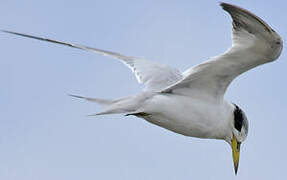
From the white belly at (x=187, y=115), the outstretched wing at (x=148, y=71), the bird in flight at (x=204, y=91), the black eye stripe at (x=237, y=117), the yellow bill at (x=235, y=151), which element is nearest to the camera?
the bird in flight at (x=204, y=91)

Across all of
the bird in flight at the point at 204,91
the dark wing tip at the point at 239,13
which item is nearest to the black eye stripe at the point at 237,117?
the bird in flight at the point at 204,91

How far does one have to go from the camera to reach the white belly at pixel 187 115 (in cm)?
1040

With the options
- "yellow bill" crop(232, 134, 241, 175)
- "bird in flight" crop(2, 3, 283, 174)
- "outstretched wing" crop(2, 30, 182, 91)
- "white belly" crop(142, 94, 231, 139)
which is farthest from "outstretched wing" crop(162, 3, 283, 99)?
"yellow bill" crop(232, 134, 241, 175)

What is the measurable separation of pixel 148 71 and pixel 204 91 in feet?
3.04

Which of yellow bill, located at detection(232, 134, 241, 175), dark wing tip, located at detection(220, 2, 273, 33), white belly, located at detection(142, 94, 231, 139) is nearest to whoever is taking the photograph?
dark wing tip, located at detection(220, 2, 273, 33)

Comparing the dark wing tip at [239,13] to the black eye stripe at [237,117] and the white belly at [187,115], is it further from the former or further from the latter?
the black eye stripe at [237,117]

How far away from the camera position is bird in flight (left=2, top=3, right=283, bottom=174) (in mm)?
9617

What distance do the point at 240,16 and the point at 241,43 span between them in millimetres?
523

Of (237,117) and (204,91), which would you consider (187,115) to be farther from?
(237,117)

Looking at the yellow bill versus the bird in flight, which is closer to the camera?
the bird in flight

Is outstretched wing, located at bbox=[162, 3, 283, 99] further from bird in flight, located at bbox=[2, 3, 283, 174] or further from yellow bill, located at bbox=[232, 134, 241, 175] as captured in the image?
yellow bill, located at bbox=[232, 134, 241, 175]

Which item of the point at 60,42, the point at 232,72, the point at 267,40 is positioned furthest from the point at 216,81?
the point at 60,42

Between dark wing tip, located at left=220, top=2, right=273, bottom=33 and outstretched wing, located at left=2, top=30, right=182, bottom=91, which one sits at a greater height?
dark wing tip, located at left=220, top=2, right=273, bottom=33

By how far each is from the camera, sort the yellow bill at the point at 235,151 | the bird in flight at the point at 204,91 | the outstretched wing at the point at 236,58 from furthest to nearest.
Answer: the yellow bill at the point at 235,151 < the bird in flight at the point at 204,91 < the outstretched wing at the point at 236,58
